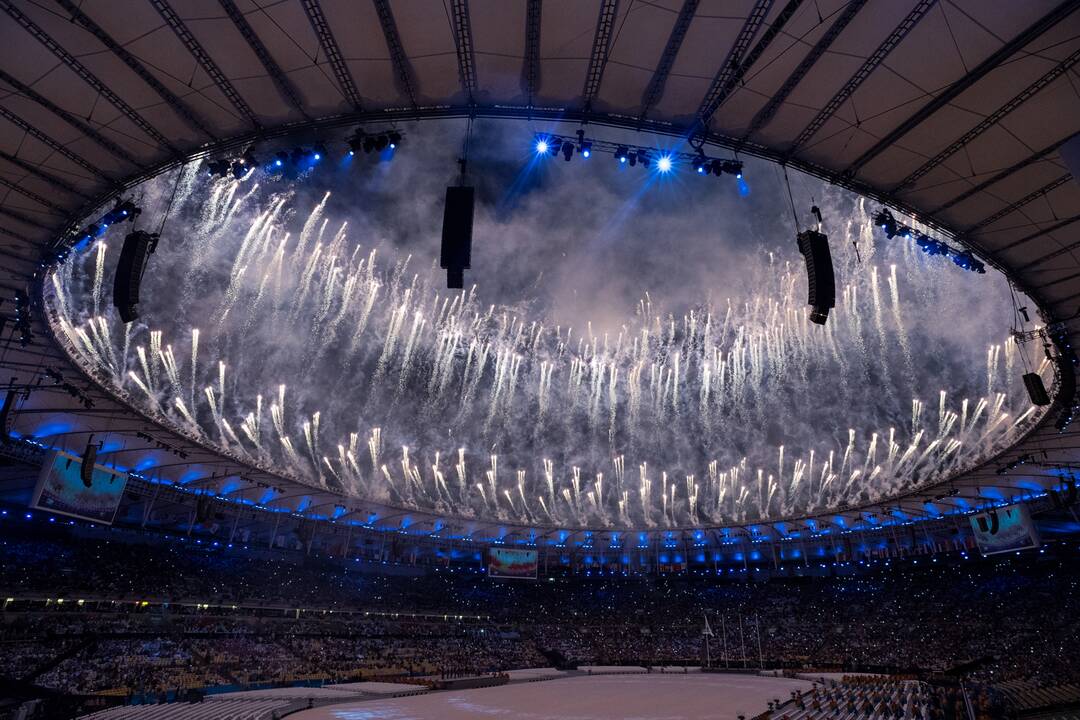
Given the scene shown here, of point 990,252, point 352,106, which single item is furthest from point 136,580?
point 990,252

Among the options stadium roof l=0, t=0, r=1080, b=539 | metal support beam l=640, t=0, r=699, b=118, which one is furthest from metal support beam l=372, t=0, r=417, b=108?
metal support beam l=640, t=0, r=699, b=118

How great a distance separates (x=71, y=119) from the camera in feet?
51.3

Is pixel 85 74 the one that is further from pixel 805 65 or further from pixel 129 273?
pixel 805 65

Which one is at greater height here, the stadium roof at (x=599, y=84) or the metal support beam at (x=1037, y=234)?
the stadium roof at (x=599, y=84)

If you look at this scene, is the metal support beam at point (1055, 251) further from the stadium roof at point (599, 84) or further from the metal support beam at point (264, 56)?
the metal support beam at point (264, 56)

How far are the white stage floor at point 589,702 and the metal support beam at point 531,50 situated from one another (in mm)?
25653

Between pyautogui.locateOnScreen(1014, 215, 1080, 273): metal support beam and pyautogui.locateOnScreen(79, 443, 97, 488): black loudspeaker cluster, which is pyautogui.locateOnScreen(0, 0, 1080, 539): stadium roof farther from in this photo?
pyautogui.locateOnScreen(79, 443, 97, 488): black loudspeaker cluster

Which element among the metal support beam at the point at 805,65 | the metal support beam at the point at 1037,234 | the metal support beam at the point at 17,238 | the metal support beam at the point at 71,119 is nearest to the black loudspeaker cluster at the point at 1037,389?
the metal support beam at the point at 1037,234

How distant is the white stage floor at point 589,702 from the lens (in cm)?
2655

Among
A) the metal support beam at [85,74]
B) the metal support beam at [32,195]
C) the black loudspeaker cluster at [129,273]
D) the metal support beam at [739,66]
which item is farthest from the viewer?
the metal support beam at [32,195]

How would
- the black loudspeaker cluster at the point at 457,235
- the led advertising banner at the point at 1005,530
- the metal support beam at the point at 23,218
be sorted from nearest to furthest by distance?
the black loudspeaker cluster at the point at 457,235, the metal support beam at the point at 23,218, the led advertising banner at the point at 1005,530

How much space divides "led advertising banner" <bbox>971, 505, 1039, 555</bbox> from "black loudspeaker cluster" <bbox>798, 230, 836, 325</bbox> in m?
36.0

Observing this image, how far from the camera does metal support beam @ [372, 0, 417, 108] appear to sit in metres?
13.2

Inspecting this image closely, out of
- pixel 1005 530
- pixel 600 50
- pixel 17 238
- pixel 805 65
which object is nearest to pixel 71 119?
pixel 17 238
